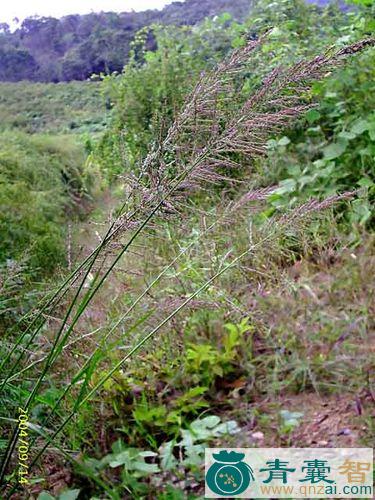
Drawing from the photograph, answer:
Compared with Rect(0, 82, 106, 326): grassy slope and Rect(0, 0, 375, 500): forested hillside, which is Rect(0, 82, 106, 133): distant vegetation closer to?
Rect(0, 82, 106, 326): grassy slope

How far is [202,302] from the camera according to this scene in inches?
38.6

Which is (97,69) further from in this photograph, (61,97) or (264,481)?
(264,481)

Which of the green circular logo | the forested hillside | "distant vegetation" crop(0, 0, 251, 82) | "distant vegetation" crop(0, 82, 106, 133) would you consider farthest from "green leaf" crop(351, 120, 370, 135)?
"distant vegetation" crop(0, 82, 106, 133)

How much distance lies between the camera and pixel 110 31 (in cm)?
608

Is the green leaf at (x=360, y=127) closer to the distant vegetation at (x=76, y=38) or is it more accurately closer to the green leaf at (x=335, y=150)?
the green leaf at (x=335, y=150)

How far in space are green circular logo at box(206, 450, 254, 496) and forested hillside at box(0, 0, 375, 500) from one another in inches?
1.4

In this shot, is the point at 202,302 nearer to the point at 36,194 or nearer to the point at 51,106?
the point at 36,194

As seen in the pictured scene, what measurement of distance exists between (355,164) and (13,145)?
9.35ft

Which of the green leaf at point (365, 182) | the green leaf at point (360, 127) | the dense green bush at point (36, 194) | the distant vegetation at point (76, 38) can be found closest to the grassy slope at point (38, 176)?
the dense green bush at point (36, 194)

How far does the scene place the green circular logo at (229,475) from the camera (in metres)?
1.14

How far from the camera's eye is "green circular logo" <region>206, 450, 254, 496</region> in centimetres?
114

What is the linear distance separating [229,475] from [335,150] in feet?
5.84

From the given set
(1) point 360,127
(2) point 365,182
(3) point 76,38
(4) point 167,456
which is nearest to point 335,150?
(1) point 360,127

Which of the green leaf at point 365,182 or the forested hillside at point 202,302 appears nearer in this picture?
the forested hillside at point 202,302
